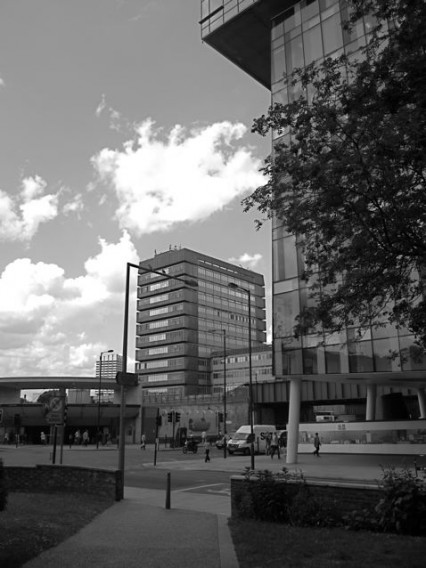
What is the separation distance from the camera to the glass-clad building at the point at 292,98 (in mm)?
29297

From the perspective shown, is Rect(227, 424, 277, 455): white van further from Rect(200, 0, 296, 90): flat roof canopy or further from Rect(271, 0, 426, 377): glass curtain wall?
Rect(200, 0, 296, 90): flat roof canopy

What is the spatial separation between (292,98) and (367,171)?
23.9 meters

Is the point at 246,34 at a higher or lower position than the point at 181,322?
higher

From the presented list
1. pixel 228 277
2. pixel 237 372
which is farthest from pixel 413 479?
pixel 228 277

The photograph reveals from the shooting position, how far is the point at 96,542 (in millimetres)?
9156

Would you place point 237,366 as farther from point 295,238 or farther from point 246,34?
point 295,238

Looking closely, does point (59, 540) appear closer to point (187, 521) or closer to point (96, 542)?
point (96, 542)

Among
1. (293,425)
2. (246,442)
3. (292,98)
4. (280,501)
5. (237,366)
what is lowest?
(246,442)

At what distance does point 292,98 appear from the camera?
101ft

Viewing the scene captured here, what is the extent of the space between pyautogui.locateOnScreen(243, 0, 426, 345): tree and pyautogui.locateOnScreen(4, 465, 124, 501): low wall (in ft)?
26.9

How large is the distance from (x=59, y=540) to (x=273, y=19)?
3733cm

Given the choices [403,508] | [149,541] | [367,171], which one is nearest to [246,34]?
[367,171]

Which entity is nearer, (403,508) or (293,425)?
(403,508)

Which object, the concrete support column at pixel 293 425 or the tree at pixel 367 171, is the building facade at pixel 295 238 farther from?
the tree at pixel 367 171
